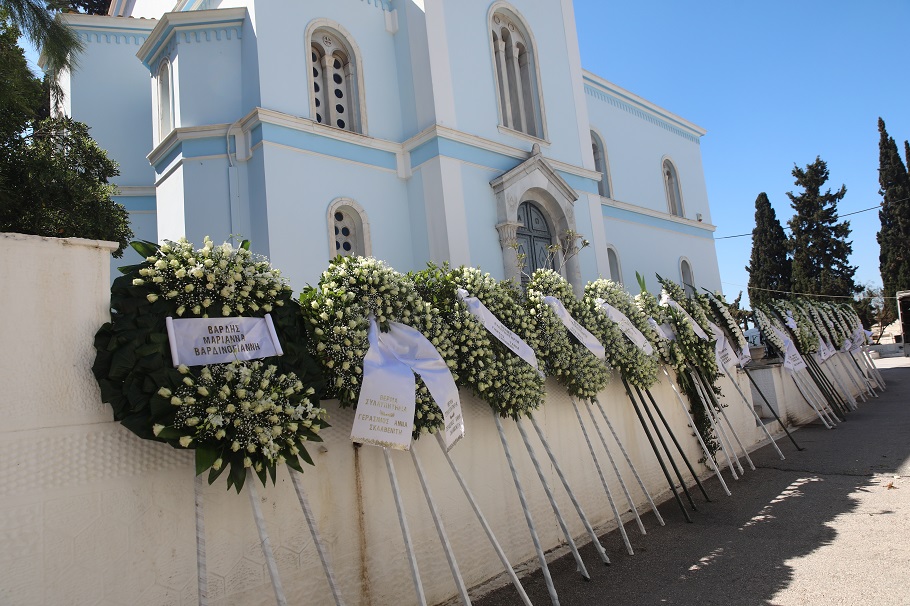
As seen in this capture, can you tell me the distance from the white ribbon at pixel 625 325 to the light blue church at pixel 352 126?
4933mm

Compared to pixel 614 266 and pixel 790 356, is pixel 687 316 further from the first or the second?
pixel 614 266

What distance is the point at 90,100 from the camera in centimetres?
1340

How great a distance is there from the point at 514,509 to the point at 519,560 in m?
→ 0.40

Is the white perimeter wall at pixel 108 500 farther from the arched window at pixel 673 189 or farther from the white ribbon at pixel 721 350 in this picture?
the arched window at pixel 673 189

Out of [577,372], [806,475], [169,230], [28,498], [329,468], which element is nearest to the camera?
[28,498]

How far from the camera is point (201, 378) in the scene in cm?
304

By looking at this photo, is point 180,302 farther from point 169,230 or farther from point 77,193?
point 169,230

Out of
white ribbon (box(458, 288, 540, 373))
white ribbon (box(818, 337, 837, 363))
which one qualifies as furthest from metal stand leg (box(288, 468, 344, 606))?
white ribbon (box(818, 337, 837, 363))

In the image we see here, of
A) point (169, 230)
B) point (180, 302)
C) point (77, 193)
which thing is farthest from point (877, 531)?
point (169, 230)

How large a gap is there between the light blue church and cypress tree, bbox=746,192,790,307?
28181mm

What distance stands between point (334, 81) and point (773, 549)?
10383 mm

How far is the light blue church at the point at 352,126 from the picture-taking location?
10.4 metres

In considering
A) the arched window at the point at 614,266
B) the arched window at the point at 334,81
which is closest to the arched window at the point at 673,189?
the arched window at the point at 614,266

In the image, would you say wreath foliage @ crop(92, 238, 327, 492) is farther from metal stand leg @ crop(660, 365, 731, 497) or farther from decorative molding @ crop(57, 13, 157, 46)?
decorative molding @ crop(57, 13, 157, 46)
